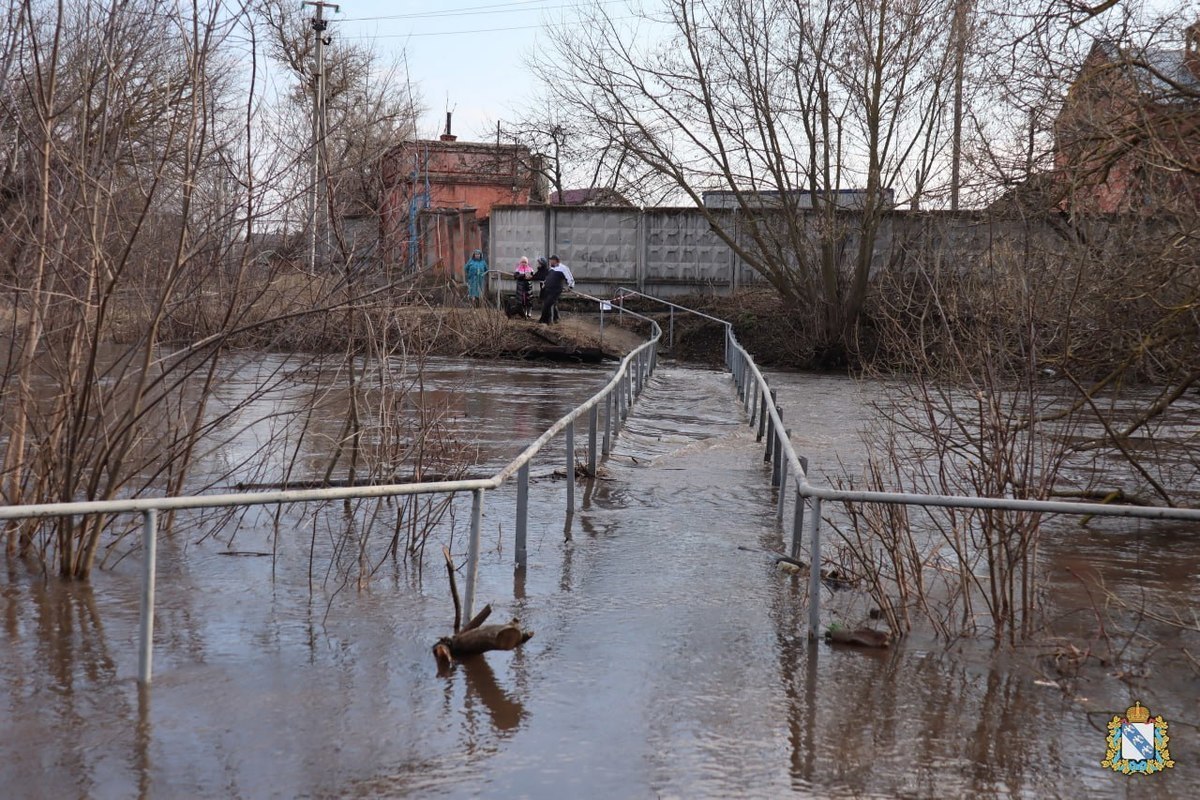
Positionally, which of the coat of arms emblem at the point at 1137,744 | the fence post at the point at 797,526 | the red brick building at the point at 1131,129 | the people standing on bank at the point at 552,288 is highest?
the red brick building at the point at 1131,129

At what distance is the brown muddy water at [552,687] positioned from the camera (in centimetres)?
415

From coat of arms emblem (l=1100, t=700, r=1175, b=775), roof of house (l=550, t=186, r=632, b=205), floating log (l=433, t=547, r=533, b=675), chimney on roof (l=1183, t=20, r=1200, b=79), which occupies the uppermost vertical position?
roof of house (l=550, t=186, r=632, b=205)

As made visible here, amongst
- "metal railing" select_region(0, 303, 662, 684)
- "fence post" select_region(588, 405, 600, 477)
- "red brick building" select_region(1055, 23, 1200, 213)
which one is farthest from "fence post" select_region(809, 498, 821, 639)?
"fence post" select_region(588, 405, 600, 477)

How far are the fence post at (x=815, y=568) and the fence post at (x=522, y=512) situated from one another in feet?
5.33

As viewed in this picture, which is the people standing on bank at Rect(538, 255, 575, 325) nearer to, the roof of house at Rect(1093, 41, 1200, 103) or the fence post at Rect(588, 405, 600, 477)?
the fence post at Rect(588, 405, 600, 477)

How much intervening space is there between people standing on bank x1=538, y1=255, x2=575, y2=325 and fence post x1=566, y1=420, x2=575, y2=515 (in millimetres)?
17322

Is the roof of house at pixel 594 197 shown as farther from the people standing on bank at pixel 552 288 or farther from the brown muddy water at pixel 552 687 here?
the brown muddy water at pixel 552 687

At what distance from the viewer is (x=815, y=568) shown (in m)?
5.29

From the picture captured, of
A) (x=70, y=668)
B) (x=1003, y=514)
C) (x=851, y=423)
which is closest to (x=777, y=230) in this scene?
(x=851, y=423)

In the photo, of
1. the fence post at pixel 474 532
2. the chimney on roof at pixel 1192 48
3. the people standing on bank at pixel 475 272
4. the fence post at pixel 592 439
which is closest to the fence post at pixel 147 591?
the fence post at pixel 474 532

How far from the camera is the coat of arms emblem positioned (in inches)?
174

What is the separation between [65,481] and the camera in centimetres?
642

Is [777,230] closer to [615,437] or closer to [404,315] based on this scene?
[615,437]

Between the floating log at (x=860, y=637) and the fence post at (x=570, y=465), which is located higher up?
the fence post at (x=570, y=465)
